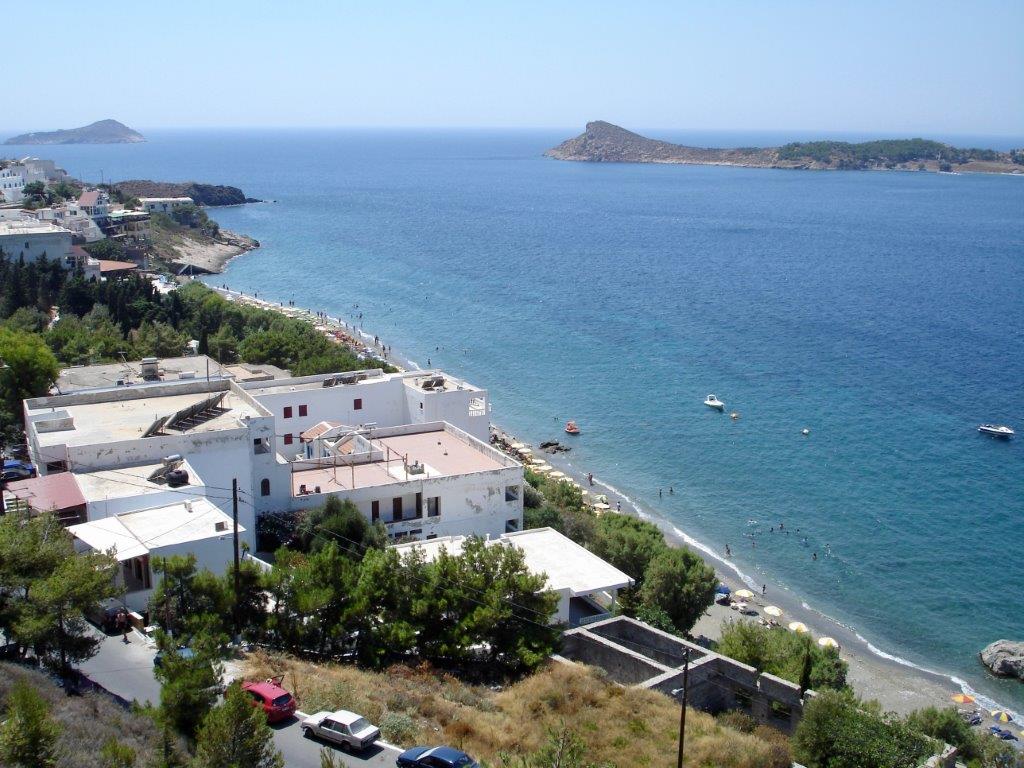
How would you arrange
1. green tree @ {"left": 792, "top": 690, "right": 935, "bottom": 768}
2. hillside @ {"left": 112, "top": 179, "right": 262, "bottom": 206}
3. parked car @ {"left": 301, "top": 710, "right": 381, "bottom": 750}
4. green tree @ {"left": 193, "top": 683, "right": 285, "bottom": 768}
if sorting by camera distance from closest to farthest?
green tree @ {"left": 193, "top": 683, "right": 285, "bottom": 768}, parked car @ {"left": 301, "top": 710, "right": 381, "bottom": 750}, green tree @ {"left": 792, "top": 690, "right": 935, "bottom": 768}, hillside @ {"left": 112, "top": 179, "right": 262, "bottom": 206}

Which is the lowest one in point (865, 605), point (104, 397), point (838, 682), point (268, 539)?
point (865, 605)

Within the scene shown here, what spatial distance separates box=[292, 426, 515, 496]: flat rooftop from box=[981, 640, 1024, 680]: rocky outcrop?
17.1 meters

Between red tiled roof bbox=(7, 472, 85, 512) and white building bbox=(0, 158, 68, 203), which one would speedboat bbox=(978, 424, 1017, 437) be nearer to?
red tiled roof bbox=(7, 472, 85, 512)

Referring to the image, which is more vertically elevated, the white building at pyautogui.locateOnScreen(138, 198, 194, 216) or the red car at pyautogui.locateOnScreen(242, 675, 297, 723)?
the white building at pyautogui.locateOnScreen(138, 198, 194, 216)

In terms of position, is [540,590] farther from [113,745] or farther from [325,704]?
[113,745]

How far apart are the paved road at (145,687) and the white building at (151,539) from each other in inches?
87.8

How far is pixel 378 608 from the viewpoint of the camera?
2117 centimetres

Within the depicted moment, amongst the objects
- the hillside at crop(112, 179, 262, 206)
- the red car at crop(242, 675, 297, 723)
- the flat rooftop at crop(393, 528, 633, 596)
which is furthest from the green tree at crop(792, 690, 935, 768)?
the hillside at crop(112, 179, 262, 206)

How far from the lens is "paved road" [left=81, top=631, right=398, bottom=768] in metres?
15.7

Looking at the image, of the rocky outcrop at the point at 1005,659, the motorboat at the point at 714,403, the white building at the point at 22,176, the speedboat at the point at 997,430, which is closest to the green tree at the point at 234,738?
the rocky outcrop at the point at 1005,659

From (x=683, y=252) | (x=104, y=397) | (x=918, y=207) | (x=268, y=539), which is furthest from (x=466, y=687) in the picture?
(x=918, y=207)

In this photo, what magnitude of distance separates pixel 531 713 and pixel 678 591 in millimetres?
10678

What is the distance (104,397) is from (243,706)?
22329mm

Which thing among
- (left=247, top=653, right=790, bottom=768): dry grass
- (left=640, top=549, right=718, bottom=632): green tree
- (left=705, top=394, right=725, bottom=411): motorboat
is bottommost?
(left=705, top=394, right=725, bottom=411): motorboat
